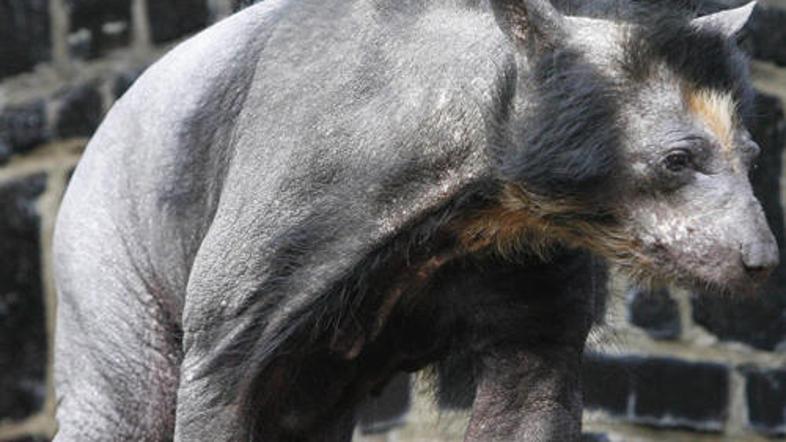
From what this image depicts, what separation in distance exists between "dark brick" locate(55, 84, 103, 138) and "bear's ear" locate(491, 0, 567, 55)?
77.5 inches

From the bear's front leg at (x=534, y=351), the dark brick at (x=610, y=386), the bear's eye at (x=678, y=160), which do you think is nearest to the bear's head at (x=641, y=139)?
the bear's eye at (x=678, y=160)

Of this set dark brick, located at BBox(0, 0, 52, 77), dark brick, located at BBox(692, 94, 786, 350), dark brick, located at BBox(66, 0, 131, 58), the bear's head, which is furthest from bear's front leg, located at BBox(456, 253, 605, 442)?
dark brick, located at BBox(0, 0, 52, 77)

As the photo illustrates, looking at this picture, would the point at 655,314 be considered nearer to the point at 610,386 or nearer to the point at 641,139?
the point at 610,386

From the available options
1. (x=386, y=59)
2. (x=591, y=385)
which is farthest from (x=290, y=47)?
(x=591, y=385)

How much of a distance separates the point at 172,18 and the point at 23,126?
41cm

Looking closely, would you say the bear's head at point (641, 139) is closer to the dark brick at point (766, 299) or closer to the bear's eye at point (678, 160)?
the bear's eye at point (678, 160)

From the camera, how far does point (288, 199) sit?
324 centimetres

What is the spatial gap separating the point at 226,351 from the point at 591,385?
159cm

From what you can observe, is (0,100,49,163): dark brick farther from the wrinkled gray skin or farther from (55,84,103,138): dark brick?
the wrinkled gray skin

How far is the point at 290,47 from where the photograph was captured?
337 cm

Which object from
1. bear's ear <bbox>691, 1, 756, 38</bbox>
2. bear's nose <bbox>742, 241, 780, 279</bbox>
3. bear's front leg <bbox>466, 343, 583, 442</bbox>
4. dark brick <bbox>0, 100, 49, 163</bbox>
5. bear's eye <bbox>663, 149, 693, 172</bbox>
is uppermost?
bear's ear <bbox>691, 1, 756, 38</bbox>

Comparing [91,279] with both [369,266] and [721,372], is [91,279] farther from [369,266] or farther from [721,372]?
[721,372]

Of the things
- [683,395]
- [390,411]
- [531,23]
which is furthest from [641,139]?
[683,395]

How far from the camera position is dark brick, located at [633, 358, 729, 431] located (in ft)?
16.2
